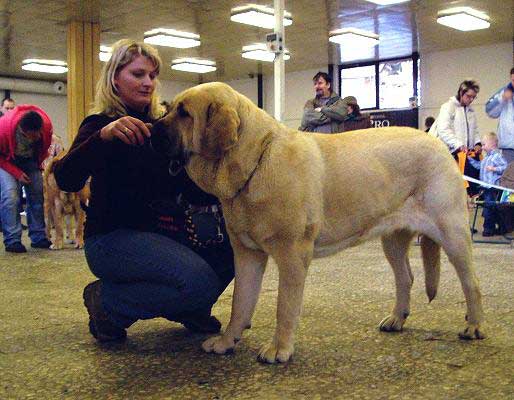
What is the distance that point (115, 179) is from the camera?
9.07ft

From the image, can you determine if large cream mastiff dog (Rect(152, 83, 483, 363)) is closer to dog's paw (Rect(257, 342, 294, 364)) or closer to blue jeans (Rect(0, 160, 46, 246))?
dog's paw (Rect(257, 342, 294, 364))

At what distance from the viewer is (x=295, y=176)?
253 centimetres

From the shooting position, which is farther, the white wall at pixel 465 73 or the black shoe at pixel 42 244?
the white wall at pixel 465 73

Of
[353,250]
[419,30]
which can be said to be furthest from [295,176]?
[419,30]

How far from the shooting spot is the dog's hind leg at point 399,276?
3.07 m

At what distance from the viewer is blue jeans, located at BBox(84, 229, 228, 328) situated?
269cm

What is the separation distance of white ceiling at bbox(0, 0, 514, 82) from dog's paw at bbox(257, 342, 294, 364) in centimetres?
938

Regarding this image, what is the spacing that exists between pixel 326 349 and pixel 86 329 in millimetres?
1248

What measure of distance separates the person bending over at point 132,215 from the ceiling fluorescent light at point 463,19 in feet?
35.1

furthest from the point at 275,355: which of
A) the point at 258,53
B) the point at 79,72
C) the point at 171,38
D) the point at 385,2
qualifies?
the point at 258,53

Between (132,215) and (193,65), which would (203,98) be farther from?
(193,65)

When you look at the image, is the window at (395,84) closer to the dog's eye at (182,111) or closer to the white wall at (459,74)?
the white wall at (459,74)

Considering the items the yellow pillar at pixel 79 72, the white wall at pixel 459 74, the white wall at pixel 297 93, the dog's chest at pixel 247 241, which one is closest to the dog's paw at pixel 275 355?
the dog's chest at pixel 247 241

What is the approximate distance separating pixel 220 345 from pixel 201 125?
0.93 meters
